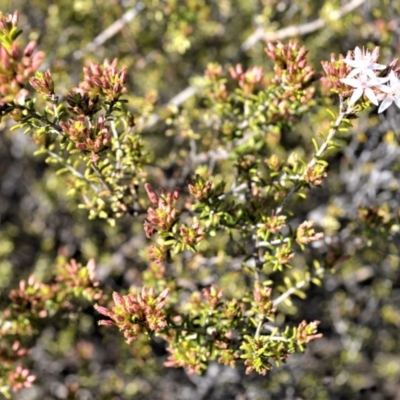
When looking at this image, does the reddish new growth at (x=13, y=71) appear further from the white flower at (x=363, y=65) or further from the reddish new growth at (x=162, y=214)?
the white flower at (x=363, y=65)

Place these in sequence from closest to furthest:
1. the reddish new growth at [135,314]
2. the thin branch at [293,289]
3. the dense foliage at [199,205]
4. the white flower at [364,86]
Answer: the white flower at [364,86] < the reddish new growth at [135,314] < the dense foliage at [199,205] < the thin branch at [293,289]

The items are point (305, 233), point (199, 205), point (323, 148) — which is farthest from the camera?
point (305, 233)

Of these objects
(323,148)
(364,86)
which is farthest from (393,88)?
(323,148)

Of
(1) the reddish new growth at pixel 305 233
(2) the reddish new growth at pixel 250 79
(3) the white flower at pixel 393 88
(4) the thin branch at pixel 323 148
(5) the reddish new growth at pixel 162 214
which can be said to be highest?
(2) the reddish new growth at pixel 250 79

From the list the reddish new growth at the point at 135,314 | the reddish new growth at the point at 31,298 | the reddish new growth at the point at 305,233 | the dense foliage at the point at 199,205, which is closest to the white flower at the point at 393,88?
the dense foliage at the point at 199,205

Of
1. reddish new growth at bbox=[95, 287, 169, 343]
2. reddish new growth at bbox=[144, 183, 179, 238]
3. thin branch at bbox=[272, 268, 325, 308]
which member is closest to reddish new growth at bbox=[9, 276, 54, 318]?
reddish new growth at bbox=[95, 287, 169, 343]

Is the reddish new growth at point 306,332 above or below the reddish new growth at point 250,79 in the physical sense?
below

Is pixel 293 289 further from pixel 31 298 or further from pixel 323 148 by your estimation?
pixel 31 298

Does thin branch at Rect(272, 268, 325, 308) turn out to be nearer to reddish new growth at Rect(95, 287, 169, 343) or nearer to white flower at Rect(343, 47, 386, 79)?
reddish new growth at Rect(95, 287, 169, 343)
